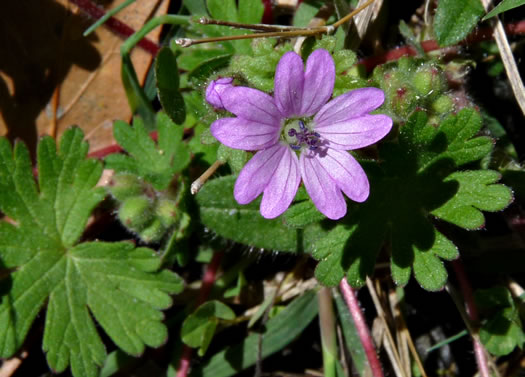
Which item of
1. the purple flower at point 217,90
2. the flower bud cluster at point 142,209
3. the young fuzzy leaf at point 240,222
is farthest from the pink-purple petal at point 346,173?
the flower bud cluster at point 142,209

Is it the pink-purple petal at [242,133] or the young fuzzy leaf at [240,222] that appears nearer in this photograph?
the pink-purple petal at [242,133]

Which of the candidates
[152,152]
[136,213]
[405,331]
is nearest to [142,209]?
[136,213]

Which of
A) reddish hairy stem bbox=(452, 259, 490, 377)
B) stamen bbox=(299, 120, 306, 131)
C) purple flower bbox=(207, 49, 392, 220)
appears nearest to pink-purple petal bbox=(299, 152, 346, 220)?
purple flower bbox=(207, 49, 392, 220)

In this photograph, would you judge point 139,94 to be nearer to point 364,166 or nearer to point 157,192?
point 157,192

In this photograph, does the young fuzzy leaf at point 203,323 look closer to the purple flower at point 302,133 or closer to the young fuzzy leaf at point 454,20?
the purple flower at point 302,133

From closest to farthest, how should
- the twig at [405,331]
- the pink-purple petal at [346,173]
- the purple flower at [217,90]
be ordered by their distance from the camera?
1. the pink-purple petal at [346,173]
2. the purple flower at [217,90]
3. the twig at [405,331]

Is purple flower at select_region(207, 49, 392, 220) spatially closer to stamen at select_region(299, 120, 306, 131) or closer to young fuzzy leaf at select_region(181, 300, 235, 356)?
stamen at select_region(299, 120, 306, 131)
